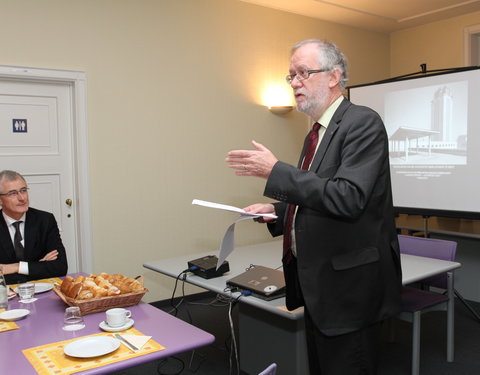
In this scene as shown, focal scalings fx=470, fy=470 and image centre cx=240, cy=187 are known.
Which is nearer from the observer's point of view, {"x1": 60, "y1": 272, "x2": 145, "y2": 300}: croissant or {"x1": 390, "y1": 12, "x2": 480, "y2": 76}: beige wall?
{"x1": 60, "y1": 272, "x2": 145, "y2": 300}: croissant

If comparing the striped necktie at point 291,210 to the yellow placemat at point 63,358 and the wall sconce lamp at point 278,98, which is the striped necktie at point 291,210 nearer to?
the yellow placemat at point 63,358

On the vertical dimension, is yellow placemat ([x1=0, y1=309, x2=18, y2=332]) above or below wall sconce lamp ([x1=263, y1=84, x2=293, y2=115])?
below

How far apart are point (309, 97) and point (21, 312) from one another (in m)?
1.40

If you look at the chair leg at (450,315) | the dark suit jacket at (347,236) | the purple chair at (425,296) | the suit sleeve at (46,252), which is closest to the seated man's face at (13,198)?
the suit sleeve at (46,252)

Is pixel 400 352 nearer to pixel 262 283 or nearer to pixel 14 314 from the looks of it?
pixel 262 283

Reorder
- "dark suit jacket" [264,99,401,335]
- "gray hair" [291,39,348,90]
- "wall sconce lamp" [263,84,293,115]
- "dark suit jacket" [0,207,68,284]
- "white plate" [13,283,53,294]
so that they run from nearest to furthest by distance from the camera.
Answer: "dark suit jacket" [264,99,401,335]
"gray hair" [291,39,348,90]
"white plate" [13,283,53,294]
"dark suit jacket" [0,207,68,284]
"wall sconce lamp" [263,84,293,115]

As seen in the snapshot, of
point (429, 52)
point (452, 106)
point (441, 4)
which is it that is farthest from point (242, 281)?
point (429, 52)

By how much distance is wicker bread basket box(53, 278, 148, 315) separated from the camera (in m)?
1.84

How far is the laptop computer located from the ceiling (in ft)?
11.4

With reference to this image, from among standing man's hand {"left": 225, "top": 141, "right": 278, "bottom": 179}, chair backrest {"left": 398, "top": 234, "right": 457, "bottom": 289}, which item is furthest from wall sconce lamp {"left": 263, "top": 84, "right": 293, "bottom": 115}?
standing man's hand {"left": 225, "top": 141, "right": 278, "bottom": 179}

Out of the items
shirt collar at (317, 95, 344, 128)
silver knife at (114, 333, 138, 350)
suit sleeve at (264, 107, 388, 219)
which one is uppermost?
shirt collar at (317, 95, 344, 128)

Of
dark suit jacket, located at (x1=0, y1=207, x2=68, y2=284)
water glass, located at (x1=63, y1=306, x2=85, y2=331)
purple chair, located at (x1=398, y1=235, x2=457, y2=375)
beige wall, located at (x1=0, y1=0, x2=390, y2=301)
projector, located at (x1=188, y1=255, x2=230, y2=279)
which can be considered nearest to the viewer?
water glass, located at (x1=63, y1=306, x2=85, y2=331)

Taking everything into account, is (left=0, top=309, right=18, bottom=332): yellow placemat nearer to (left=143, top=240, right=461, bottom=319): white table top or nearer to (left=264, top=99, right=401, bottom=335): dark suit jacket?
(left=143, top=240, right=461, bottom=319): white table top

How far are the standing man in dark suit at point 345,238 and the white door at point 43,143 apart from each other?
2832 millimetres
